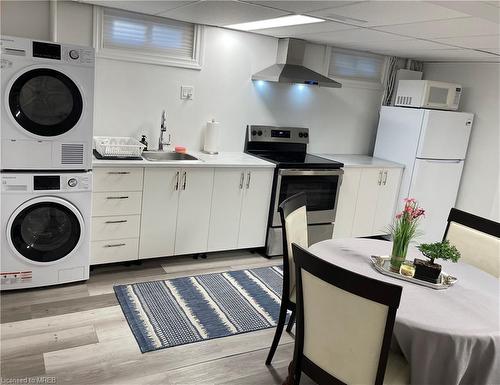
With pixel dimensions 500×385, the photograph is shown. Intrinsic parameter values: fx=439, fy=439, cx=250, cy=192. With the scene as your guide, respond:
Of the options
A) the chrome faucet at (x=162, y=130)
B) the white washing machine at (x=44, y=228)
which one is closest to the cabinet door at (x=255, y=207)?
the chrome faucet at (x=162, y=130)

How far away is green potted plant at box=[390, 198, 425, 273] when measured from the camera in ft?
7.29

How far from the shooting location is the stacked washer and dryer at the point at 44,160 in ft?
9.22

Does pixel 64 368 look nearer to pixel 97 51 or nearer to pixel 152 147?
pixel 152 147

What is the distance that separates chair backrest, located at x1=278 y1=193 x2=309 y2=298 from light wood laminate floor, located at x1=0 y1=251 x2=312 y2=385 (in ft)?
1.81

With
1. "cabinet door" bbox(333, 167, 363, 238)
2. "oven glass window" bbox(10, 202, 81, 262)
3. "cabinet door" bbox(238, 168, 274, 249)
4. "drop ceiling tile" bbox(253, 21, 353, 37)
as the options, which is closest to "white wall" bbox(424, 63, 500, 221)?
"cabinet door" bbox(333, 167, 363, 238)

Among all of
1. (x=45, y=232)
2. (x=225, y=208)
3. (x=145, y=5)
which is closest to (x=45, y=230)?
(x=45, y=232)

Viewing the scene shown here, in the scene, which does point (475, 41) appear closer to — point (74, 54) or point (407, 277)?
point (407, 277)

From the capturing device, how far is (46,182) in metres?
3.00

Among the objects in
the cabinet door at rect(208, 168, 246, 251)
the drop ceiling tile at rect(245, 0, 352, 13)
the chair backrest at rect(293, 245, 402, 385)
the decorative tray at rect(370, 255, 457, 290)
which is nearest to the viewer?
the chair backrest at rect(293, 245, 402, 385)

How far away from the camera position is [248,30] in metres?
4.14

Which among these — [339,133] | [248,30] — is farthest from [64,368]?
[339,133]

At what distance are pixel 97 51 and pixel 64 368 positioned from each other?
97.0 inches

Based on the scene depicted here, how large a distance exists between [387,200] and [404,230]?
272 cm

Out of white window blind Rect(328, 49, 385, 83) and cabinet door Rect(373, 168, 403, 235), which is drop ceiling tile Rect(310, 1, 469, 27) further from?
cabinet door Rect(373, 168, 403, 235)
